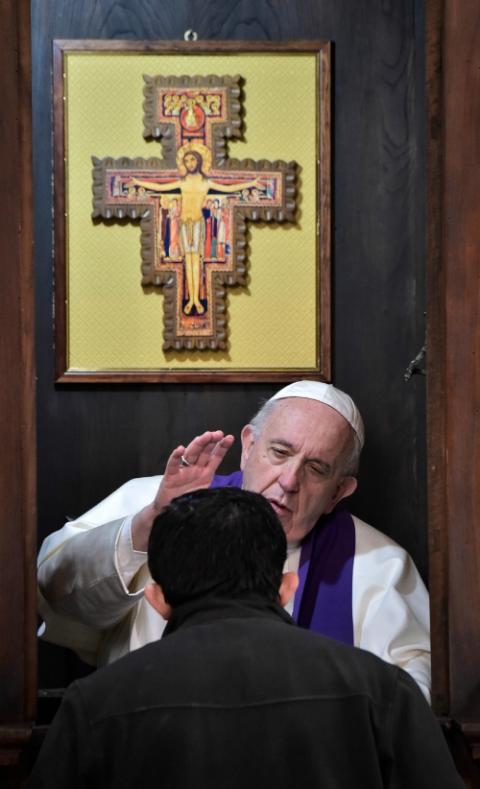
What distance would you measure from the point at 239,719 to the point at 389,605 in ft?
5.54

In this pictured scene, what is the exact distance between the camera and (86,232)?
384 cm

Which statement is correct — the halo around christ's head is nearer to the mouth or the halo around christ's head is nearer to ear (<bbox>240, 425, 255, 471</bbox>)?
ear (<bbox>240, 425, 255, 471</bbox>)

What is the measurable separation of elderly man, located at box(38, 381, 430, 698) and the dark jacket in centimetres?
131

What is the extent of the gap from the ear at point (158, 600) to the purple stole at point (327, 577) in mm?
1361

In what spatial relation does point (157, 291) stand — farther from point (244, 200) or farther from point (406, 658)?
point (406, 658)

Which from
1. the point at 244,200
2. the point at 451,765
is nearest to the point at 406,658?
the point at 451,765

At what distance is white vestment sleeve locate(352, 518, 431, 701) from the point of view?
3.08 m

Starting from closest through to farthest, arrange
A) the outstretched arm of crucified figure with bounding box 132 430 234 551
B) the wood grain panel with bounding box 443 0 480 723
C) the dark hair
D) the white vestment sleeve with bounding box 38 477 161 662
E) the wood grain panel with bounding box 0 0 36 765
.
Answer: the dark hair → the wood grain panel with bounding box 0 0 36 765 → the wood grain panel with bounding box 443 0 480 723 → the outstretched arm of crucified figure with bounding box 132 430 234 551 → the white vestment sleeve with bounding box 38 477 161 662

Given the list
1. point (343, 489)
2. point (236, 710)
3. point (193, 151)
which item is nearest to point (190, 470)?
point (343, 489)

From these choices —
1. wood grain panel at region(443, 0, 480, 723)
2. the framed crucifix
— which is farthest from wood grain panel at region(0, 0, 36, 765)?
the framed crucifix

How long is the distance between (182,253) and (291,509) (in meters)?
1.02

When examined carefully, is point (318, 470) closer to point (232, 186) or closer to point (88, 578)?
point (88, 578)

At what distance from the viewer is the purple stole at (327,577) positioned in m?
3.25

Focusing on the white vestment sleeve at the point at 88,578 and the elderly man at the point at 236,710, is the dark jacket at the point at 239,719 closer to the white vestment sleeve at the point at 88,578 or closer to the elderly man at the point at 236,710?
the elderly man at the point at 236,710
